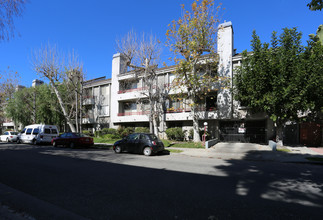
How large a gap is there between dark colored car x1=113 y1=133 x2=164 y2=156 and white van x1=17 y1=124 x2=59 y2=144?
34.0 feet

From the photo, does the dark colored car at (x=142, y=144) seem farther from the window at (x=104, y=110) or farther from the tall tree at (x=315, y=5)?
the window at (x=104, y=110)

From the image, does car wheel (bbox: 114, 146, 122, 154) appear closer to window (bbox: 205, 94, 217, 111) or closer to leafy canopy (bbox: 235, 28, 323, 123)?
leafy canopy (bbox: 235, 28, 323, 123)

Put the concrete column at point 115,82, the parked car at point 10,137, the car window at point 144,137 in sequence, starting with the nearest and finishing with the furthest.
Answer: the car window at point 144,137, the parked car at point 10,137, the concrete column at point 115,82

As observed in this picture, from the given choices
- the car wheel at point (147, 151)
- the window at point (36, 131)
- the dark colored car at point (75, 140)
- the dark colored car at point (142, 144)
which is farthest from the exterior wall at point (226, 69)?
the window at point (36, 131)

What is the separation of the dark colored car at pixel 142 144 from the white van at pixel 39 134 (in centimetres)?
1037

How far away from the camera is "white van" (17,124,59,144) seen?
18.8 m

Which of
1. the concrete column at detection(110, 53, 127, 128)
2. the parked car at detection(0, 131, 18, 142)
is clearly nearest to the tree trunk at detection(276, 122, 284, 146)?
the concrete column at detection(110, 53, 127, 128)

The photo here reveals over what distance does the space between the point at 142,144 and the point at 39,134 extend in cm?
1259

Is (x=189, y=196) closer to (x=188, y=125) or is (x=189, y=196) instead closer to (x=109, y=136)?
(x=188, y=125)

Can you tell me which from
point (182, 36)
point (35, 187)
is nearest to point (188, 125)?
point (182, 36)

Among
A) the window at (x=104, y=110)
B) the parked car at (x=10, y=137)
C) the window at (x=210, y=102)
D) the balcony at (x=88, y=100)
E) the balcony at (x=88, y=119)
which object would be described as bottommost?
the parked car at (x=10, y=137)

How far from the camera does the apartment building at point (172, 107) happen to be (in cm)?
1989

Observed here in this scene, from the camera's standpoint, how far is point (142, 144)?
12.3 meters

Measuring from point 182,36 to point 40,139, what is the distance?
55.3 ft
